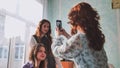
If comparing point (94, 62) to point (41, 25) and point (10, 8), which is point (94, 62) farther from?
point (10, 8)

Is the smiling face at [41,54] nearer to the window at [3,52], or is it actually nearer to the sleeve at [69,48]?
the sleeve at [69,48]

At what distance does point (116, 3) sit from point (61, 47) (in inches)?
34.6

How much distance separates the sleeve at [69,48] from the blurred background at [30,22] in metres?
0.31

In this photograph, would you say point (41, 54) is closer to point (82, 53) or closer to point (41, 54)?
point (41, 54)

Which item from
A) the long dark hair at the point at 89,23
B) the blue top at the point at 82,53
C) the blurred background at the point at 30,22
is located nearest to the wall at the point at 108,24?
the blurred background at the point at 30,22

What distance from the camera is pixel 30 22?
6.63 feet

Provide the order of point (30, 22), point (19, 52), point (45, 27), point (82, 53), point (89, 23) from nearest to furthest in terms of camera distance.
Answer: point (82, 53) < point (89, 23) < point (45, 27) < point (19, 52) < point (30, 22)

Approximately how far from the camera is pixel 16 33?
1802mm

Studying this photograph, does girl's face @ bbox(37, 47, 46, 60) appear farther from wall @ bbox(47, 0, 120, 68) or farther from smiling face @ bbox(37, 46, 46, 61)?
wall @ bbox(47, 0, 120, 68)

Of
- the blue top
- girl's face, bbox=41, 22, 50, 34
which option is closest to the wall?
girl's face, bbox=41, 22, 50, 34

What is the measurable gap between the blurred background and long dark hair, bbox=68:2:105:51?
319 mm

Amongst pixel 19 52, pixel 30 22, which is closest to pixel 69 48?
pixel 19 52

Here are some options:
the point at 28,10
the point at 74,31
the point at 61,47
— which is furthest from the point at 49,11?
the point at 61,47

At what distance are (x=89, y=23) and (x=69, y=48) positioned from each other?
294 millimetres
